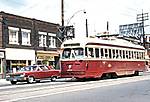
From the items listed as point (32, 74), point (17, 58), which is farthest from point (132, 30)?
point (32, 74)

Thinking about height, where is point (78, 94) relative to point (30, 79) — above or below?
above

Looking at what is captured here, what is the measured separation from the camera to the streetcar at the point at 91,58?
2550cm

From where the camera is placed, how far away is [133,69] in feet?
110

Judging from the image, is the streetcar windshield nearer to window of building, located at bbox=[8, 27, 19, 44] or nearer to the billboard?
window of building, located at bbox=[8, 27, 19, 44]

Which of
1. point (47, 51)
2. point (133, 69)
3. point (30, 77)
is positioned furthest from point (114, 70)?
point (47, 51)

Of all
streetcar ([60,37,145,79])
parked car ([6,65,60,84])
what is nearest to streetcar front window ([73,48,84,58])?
streetcar ([60,37,145,79])

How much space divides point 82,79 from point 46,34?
2024cm

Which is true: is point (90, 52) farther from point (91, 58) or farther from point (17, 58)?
point (17, 58)

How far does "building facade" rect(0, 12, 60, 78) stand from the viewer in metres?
39.5

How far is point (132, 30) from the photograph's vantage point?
292 feet

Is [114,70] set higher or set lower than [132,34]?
lower

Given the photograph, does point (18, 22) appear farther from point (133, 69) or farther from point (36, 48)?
point (133, 69)

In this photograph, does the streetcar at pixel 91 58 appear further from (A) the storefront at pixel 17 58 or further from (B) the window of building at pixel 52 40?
(B) the window of building at pixel 52 40

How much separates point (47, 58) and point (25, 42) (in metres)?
5.31
